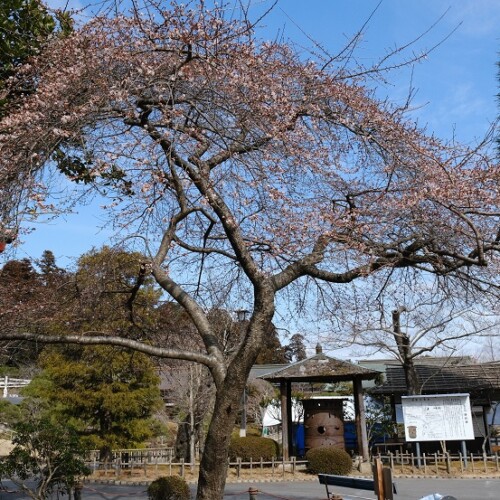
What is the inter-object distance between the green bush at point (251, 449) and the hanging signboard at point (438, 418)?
4082mm

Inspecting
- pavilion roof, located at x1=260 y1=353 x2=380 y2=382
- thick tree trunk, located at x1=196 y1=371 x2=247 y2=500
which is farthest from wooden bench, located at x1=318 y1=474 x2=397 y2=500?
pavilion roof, located at x1=260 y1=353 x2=380 y2=382

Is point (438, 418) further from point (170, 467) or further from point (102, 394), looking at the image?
point (102, 394)

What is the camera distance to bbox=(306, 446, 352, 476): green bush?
50.9 ft

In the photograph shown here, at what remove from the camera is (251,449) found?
16625 millimetres

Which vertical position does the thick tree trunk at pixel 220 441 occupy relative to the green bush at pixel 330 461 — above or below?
above

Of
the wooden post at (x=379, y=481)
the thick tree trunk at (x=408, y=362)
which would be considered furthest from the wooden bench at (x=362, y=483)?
the thick tree trunk at (x=408, y=362)

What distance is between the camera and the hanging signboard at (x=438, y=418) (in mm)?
16109

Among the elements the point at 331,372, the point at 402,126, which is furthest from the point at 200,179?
the point at 331,372

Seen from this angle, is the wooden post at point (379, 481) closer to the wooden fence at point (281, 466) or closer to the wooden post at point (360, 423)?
the wooden fence at point (281, 466)

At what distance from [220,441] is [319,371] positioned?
1260cm

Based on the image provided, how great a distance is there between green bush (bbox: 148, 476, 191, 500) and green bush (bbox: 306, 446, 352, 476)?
7228mm

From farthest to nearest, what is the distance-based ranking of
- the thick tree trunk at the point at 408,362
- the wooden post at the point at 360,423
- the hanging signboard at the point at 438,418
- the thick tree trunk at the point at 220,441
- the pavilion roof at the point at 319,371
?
the thick tree trunk at the point at 408,362, the pavilion roof at the point at 319,371, the wooden post at the point at 360,423, the hanging signboard at the point at 438,418, the thick tree trunk at the point at 220,441

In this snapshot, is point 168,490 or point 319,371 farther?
Answer: point 319,371

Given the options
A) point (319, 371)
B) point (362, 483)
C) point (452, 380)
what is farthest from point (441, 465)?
point (362, 483)
